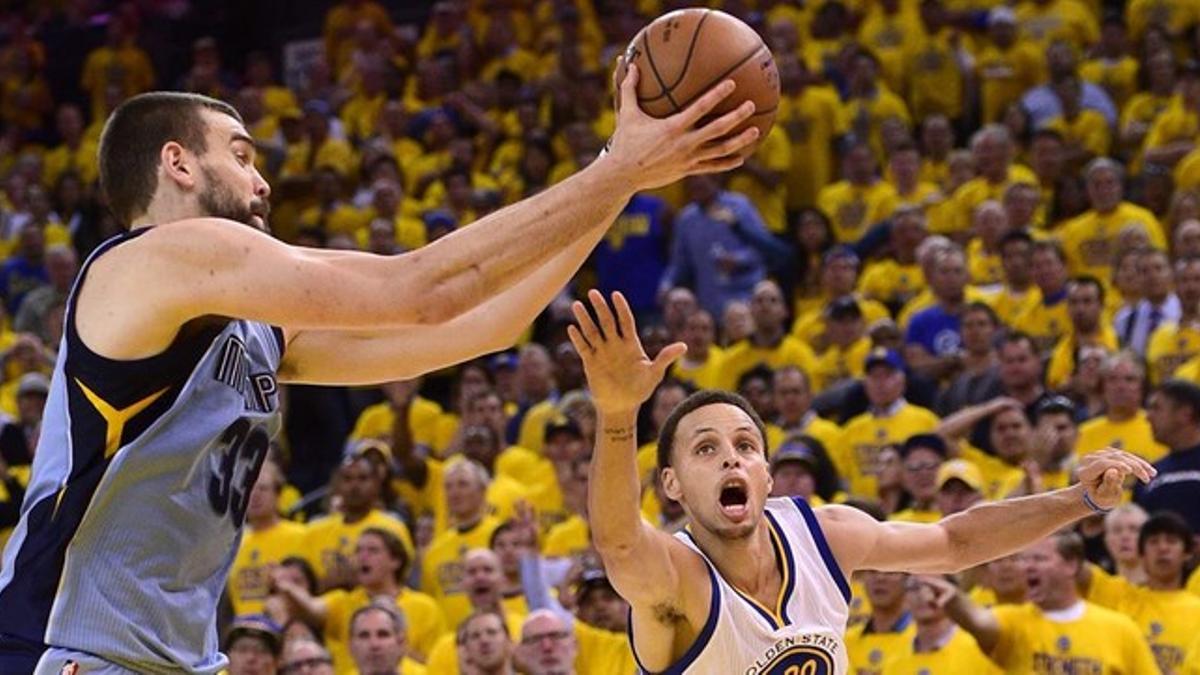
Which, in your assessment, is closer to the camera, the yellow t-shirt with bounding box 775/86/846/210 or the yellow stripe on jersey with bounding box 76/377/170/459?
the yellow stripe on jersey with bounding box 76/377/170/459

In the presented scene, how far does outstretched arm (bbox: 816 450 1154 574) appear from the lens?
189 inches

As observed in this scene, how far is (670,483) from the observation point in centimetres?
502

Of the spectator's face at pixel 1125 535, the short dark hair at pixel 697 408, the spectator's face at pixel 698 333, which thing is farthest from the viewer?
the spectator's face at pixel 698 333

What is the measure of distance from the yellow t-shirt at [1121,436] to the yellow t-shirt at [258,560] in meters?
3.99

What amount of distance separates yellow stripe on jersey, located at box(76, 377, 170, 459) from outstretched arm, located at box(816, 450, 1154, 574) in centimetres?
210

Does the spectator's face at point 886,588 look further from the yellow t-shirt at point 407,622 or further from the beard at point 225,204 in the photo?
the beard at point 225,204

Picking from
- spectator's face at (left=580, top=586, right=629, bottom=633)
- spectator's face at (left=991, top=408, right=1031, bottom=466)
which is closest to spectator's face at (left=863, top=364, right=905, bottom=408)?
spectator's face at (left=991, top=408, right=1031, bottom=466)

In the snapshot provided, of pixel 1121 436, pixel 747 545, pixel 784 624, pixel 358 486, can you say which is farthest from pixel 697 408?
pixel 358 486

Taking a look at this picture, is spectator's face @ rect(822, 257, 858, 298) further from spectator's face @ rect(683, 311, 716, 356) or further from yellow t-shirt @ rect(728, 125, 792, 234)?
yellow t-shirt @ rect(728, 125, 792, 234)

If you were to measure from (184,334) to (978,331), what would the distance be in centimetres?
743

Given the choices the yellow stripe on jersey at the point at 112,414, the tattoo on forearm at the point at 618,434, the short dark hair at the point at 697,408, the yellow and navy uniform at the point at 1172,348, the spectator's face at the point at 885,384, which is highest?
the yellow stripe on jersey at the point at 112,414

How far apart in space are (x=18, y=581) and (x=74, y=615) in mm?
122

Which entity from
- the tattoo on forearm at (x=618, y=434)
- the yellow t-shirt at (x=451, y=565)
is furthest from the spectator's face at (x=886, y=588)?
the tattoo on forearm at (x=618, y=434)

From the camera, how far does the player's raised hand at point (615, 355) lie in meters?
3.98
